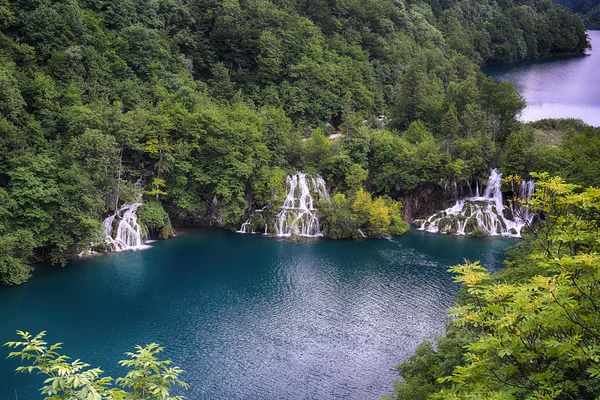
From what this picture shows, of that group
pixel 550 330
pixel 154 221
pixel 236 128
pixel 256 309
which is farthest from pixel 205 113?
pixel 550 330

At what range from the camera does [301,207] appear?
158ft

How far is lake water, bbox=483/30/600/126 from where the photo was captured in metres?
76.9

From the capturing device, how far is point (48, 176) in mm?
38094

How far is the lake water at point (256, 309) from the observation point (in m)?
26.4

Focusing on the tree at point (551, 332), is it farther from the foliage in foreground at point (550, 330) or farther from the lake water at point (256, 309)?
the lake water at point (256, 309)

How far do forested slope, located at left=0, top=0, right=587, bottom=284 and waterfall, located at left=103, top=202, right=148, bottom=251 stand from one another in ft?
3.77

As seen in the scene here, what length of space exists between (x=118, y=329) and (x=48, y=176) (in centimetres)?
1314

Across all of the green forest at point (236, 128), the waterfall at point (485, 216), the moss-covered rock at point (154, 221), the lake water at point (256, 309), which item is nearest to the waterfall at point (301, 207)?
the green forest at point (236, 128)

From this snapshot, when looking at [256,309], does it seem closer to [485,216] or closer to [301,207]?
[301,207]

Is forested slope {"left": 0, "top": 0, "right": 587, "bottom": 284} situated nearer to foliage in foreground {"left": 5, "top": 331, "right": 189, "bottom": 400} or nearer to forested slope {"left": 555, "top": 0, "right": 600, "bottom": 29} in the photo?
foliage in foreground {"left": 5, "top": 331, "right": 189, "bottom": 400}

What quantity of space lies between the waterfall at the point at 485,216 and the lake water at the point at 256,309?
6.31 feet

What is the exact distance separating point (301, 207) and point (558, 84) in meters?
64.3

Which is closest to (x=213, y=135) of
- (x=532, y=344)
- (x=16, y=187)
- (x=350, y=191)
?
(x=350, y=191)

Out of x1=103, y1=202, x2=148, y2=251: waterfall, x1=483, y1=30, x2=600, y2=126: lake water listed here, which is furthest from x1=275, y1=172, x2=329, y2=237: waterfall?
x1=483, y1=30, x2=600, y2=126: lake water
